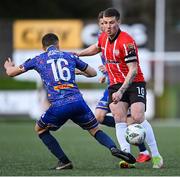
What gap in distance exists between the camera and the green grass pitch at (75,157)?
10836mm

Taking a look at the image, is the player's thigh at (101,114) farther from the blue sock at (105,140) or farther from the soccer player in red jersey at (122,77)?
the blue sock at (105,140)

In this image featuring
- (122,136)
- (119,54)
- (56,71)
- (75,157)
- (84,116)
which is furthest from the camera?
(75,157)

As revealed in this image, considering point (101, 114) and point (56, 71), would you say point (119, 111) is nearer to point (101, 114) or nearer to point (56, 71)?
point (56, 71)

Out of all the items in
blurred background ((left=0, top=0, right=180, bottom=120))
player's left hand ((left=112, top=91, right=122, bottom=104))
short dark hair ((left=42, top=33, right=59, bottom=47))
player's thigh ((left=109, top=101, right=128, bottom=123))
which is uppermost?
short dark hair ((left=42, top=33, right=59, bottom=47))

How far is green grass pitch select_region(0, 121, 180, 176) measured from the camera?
10836 millimetres

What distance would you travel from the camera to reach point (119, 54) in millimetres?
11508

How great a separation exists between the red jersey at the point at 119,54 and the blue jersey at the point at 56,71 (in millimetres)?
684

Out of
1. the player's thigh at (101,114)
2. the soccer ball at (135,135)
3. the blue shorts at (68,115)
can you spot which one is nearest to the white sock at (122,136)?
the soccer ball at (135,135)

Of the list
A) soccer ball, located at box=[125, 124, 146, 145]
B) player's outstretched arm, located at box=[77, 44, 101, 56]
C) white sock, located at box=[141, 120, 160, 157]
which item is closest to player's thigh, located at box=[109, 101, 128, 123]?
white sock, located at box=[141, 120, 160, 157]

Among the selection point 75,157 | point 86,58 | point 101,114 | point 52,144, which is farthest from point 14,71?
point 86,58

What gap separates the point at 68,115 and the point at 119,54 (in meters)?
1.14

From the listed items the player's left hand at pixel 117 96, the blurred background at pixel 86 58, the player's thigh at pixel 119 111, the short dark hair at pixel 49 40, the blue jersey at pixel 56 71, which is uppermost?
the short dark hair at pixel 49 40

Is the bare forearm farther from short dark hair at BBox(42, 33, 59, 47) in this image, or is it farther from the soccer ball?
the soccer ball

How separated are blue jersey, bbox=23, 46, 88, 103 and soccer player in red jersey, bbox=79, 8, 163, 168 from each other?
2.12ft
